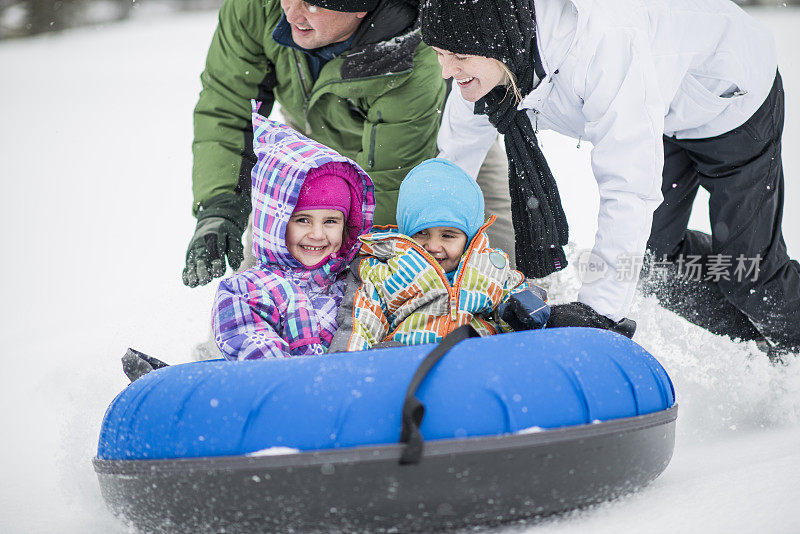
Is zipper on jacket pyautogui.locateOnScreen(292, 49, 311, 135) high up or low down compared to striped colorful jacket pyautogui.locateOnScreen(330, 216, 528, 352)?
up

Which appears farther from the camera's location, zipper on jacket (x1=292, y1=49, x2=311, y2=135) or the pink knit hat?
zipper on jacket (x1=292, y1=49, x2=311, y2=135)

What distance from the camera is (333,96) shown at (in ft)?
8.70

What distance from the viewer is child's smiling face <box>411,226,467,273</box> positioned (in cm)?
220

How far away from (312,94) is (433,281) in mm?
942

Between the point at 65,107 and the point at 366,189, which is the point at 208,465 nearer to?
the point at 366,189

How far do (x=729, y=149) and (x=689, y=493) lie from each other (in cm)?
125

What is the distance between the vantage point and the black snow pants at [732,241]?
253cm

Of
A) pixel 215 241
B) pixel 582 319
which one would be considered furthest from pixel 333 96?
pixel 582 319

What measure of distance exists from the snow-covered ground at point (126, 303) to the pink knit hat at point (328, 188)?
99 cm

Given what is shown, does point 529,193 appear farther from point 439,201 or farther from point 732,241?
point 732,241

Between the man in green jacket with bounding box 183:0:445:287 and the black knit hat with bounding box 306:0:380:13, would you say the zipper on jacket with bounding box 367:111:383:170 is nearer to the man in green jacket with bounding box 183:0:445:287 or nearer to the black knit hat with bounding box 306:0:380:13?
the man in green jacket with bounding box 183:0:445:287

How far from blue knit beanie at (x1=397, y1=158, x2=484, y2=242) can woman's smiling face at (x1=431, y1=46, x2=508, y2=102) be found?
0.81ft

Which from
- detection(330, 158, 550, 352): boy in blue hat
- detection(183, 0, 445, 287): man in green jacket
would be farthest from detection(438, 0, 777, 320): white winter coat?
detection(183, 0, 445, 287): man in green jacket
